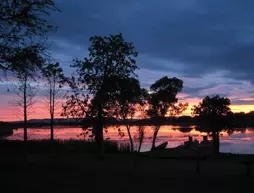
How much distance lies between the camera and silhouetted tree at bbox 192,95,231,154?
115ft

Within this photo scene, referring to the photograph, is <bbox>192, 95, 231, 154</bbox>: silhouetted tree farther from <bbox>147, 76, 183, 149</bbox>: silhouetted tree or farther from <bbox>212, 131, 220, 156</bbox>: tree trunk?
<bbox>147, 76, 183, 149</bbox>: silhouetted tree

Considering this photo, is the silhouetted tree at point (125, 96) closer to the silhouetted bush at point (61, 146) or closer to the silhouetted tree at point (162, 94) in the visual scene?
the silhouetted bush at point (61, 146)

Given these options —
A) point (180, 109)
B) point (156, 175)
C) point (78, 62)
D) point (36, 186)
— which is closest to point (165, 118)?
point (180, 109)

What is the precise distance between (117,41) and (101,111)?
5930 mm

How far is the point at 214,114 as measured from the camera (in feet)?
117

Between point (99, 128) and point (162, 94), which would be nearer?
point (99, 128)

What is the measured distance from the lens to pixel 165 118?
138 feet

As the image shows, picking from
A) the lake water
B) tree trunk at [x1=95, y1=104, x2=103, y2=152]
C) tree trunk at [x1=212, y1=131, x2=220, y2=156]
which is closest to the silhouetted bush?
tree trunk at [x1=95, y1=104, x2=103, y2=152]

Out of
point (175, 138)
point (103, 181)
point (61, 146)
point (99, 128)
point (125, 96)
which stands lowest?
point (175, 138)

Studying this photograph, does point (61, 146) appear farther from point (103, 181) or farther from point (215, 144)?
point (103, 181)

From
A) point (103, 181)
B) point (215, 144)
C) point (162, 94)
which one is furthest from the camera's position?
point (162, 94)

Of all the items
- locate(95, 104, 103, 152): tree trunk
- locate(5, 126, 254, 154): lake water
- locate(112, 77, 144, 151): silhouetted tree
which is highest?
locate(112, 77, 144, 151): silhouetted tree

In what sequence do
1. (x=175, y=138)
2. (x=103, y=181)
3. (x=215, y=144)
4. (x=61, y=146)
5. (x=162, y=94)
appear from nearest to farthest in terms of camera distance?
1. (x=103, y=181)
2. (x=61, y=146)
3. (x=215, y=144)
4. (x=162, y=94)
5. (x=175, y=138)

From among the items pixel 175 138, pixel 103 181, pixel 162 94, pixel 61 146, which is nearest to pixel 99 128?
pixel 61 146
